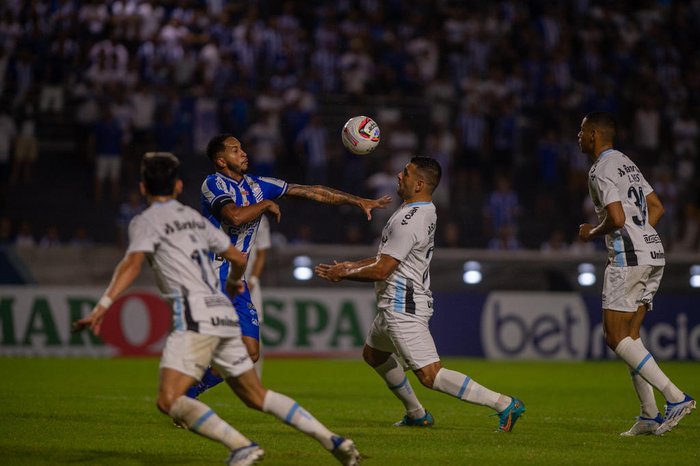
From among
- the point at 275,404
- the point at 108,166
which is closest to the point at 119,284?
the point at 275,404

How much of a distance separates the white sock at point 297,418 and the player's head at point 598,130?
407 cm

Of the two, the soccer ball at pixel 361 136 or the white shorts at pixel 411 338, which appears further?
the soccer ball at pixel 361 136

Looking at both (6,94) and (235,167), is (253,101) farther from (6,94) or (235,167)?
(235,167)

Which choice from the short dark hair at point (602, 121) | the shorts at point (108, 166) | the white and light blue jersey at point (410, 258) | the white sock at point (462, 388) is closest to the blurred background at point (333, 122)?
the shorts at point (108, 166)

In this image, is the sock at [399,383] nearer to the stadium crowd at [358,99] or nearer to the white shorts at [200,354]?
the white shorts at [200,354]

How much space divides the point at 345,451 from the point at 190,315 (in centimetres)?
134

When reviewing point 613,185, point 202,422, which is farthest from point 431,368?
point 202,422

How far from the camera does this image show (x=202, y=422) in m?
6.94

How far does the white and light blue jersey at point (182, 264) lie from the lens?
7.18 m

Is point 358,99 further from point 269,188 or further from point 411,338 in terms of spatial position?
point 411,338

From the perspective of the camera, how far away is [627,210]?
9.58 metres

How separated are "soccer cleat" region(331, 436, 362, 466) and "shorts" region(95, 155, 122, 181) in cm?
1588

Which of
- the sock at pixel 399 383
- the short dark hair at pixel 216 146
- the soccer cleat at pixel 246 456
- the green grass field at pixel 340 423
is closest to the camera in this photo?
the soccer cleat at pixel 246 456

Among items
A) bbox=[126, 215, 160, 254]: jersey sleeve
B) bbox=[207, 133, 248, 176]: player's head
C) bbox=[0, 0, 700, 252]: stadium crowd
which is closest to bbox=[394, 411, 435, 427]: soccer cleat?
bbox=[207, 133, 248, 176]: player's head
